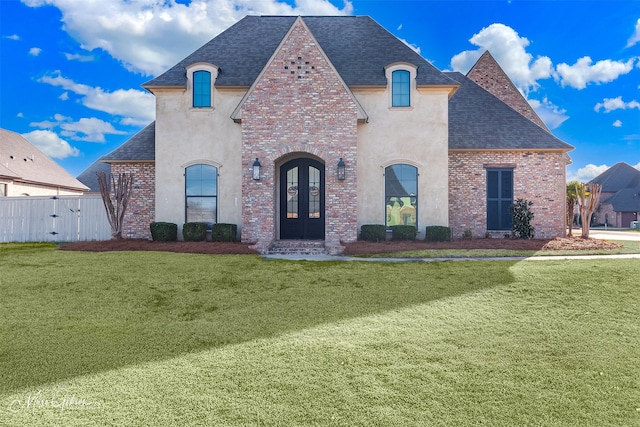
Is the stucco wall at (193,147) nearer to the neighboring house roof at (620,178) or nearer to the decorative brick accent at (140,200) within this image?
the decorative brick accent at (140,200)

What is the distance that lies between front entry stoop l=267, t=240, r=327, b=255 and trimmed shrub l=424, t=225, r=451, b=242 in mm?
4181

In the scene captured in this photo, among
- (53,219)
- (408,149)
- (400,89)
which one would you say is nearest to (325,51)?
(400,89)

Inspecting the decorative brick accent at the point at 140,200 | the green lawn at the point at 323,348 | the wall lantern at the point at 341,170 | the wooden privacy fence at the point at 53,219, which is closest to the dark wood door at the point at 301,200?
the wall lantern at the point at 341,170

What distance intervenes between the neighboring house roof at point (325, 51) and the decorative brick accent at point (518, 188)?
154 inches

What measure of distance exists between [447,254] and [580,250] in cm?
490

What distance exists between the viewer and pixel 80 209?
54.6 ft

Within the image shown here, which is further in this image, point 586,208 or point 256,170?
point 586,208

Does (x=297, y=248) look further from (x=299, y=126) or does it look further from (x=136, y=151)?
(x=136, y=151)

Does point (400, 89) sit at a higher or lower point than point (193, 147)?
higher

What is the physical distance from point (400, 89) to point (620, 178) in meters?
54.9

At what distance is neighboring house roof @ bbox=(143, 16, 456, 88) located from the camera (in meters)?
14.7

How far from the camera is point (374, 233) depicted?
45.5 ft

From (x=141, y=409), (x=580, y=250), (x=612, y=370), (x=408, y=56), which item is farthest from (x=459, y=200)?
(x=141, y=409)

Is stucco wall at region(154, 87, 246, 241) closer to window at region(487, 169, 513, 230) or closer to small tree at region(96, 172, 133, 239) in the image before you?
small tree at region(96, 172, 133, 239)
